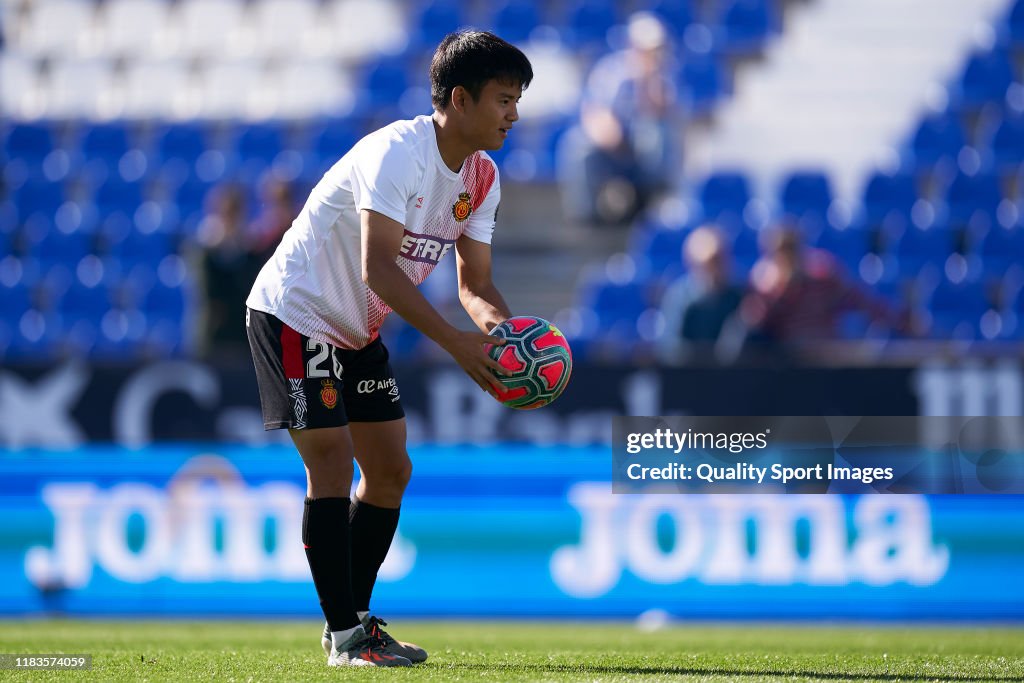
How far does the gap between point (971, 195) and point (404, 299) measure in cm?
922

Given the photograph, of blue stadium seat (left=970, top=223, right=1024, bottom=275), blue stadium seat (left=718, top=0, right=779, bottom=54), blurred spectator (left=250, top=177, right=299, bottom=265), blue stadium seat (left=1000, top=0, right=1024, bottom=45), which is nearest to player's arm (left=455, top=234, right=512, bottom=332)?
blurred spectator (left=250, top=177, right=299, bottom=265)

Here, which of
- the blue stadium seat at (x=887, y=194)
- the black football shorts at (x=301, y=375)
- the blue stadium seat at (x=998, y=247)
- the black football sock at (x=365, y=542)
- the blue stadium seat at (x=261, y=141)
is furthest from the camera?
the blue stadium seat at (x=261, y=141)

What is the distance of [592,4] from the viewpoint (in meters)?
14.3

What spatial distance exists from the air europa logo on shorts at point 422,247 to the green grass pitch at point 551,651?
144cm

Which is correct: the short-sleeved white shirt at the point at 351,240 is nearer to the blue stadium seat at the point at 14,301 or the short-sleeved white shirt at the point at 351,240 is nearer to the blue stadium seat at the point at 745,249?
the blue stadium seat at the point at 745,249

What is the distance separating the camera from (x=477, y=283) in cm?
495

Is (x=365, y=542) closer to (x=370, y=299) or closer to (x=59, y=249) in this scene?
(x=370, y=299)

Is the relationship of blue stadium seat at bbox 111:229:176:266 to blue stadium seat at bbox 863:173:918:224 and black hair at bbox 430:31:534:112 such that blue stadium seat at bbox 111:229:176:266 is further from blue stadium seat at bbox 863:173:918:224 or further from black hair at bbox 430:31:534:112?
black hair at bbox 430:31:534:112

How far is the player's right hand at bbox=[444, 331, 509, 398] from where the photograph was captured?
14.4 feet

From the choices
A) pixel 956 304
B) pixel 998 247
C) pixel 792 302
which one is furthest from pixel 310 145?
pixel 998 247

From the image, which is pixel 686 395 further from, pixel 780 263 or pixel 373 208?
pixel 373 208

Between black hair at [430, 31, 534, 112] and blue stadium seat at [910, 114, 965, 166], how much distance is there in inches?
363

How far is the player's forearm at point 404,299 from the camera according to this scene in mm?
4336

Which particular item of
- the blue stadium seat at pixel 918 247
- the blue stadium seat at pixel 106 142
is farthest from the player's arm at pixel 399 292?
the blue stadium seat at pixel 106 142
